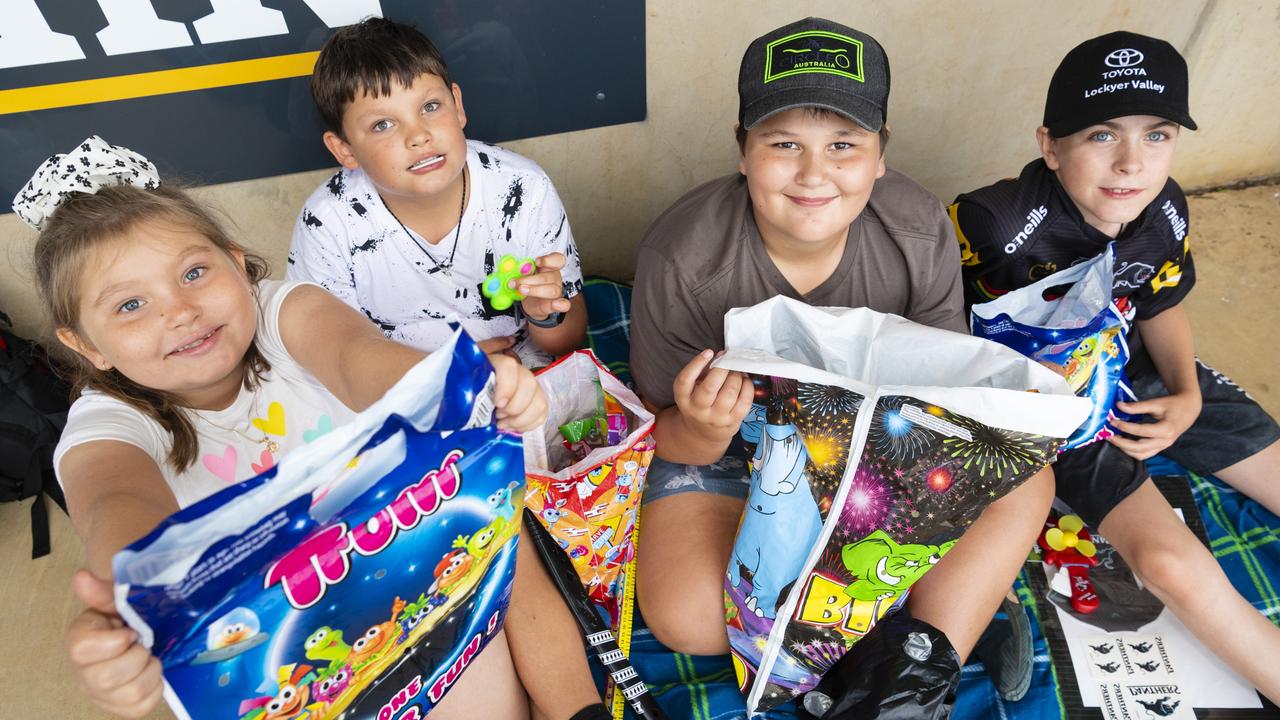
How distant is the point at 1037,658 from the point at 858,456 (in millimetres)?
835

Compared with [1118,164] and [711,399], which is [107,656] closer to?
[711,399]

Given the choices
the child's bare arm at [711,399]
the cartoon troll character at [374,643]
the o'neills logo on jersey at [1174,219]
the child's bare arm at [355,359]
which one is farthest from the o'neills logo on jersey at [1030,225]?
the cartoon troll character at [374,643]

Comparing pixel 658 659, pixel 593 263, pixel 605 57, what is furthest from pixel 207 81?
pixel 658 659

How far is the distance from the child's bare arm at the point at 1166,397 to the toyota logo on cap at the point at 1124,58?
2.04 ft

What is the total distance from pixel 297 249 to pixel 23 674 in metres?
1.14

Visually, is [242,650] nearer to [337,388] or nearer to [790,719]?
[337,388]

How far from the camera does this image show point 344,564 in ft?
3.28

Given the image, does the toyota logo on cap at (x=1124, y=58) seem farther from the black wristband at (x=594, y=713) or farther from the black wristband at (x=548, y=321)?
the black wristband at (x=594, y=713)

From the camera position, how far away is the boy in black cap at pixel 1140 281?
1.65 metres

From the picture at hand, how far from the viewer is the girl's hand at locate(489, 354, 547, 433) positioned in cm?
108

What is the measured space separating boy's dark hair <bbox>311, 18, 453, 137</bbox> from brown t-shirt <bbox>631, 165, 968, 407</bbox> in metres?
0.62

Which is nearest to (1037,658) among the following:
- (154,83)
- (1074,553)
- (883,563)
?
(1074,553)

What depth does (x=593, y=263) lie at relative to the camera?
2676 mm

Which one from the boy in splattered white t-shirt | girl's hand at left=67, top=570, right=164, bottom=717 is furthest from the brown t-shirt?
girl's hand at left=67, top=570, right=164, bottom=717
